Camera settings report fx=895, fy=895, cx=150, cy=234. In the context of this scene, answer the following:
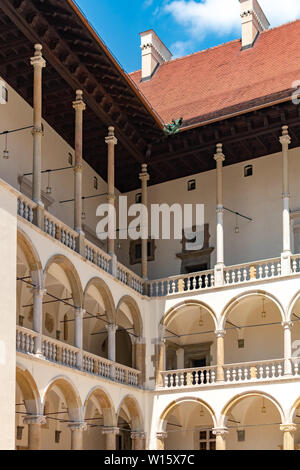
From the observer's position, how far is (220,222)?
21.9 meters

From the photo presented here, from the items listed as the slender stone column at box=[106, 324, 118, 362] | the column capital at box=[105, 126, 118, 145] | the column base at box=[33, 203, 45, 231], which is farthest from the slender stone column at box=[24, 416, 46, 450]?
the column capital at box=[105, 126, 118, 145]

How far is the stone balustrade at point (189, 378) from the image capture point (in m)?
20.9

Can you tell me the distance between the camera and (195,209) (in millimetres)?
23594

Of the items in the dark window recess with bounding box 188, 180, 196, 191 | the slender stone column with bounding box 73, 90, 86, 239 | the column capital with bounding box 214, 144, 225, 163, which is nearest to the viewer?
the slender stone column with bounding box 73, 90, 86, 239

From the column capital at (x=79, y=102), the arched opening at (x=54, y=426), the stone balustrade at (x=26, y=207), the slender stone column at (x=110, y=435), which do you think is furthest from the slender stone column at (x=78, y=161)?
the slender stone column at (x=110, y=435)

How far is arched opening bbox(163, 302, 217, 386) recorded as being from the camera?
22828 mm

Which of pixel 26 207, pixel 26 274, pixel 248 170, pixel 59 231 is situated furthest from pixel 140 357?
pixel 26 207

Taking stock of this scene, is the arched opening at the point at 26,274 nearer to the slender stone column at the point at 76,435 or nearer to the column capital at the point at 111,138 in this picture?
the slender stone column at the point at 76,435

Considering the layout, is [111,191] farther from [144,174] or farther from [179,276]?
[179,276]

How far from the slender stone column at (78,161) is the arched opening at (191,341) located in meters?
4.62

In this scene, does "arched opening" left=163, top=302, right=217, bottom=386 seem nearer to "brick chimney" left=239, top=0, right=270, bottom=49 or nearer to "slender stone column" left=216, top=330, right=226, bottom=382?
"slender stone column" left=216, top=330, right=226, bottom=382

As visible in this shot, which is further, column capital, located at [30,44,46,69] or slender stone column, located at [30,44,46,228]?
column capital, located at [30,44,46,69]

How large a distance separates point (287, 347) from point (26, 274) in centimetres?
613

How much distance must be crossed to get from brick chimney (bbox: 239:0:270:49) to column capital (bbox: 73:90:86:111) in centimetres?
816
